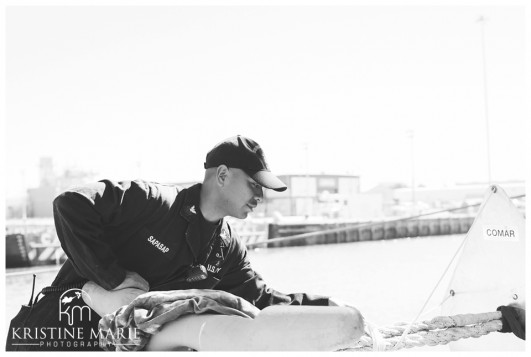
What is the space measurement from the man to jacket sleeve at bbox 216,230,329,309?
44mm

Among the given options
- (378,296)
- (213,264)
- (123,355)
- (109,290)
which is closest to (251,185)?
(213,264)

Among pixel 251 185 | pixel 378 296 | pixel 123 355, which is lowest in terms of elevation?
pixel 378 296

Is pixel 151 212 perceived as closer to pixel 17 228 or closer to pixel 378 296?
pixel 378 296

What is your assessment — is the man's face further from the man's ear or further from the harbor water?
Result: the harbor water

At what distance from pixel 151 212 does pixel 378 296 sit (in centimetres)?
1282

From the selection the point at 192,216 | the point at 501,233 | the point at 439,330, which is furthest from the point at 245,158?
the point at 501,233

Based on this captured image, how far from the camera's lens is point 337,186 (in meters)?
49.1

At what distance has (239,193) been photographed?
182cm

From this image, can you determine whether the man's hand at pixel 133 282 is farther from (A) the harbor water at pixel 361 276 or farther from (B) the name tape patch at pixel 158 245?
(A) the harbor water at pixel 361 276

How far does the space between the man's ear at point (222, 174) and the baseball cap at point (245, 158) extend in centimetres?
2

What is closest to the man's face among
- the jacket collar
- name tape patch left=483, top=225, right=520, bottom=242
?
the jacket collar

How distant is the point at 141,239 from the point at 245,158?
425 mm

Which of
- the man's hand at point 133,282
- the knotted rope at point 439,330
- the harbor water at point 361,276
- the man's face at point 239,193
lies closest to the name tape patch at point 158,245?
the man's hand at point 133,282

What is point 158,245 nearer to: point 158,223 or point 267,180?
point 158,223
